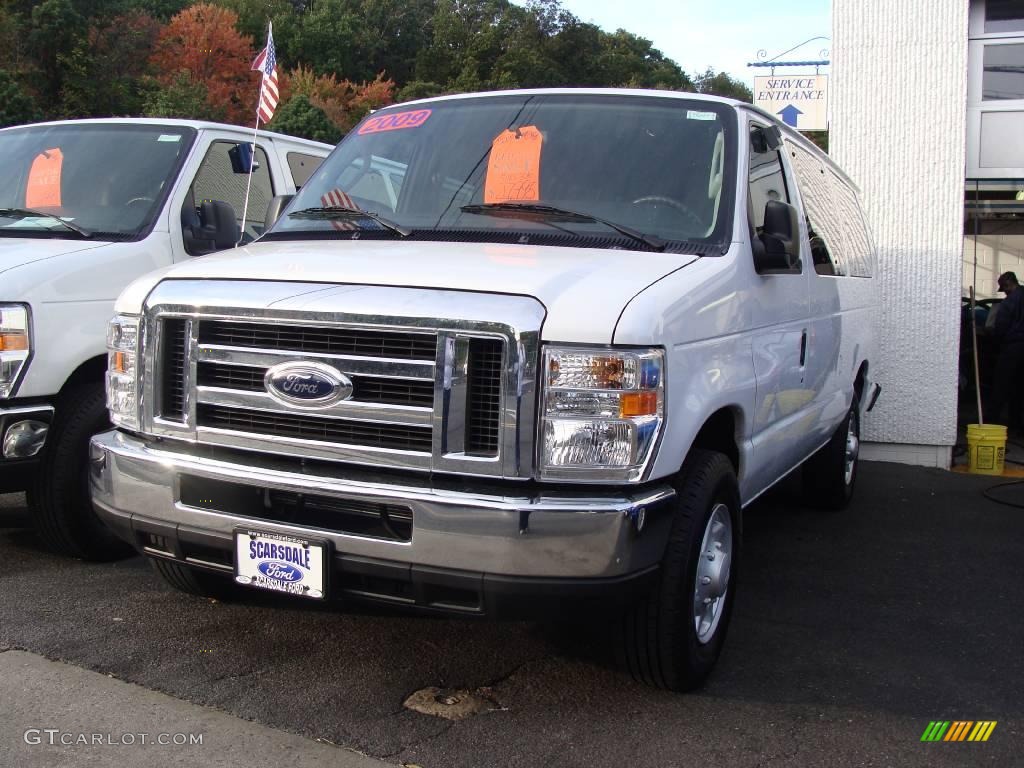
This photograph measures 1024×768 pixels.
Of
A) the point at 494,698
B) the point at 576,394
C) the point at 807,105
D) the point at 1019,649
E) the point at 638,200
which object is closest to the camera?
the point at 576,394

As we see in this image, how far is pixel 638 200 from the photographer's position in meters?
3.95

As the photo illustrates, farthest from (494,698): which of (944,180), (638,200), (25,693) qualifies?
(944,180)

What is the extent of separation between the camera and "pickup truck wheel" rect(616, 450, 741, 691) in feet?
10.8

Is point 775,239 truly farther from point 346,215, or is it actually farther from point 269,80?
point 269,80

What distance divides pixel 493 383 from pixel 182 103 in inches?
1191

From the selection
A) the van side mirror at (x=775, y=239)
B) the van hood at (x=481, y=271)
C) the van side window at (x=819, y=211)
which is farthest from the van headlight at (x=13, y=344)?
the van side window at (x=819, y=211)

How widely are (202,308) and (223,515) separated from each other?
0.68 meters

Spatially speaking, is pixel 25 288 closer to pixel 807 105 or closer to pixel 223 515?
pixel 223 515

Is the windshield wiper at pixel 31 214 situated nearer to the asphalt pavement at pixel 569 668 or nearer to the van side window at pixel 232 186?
the van side window at pixel 232 186

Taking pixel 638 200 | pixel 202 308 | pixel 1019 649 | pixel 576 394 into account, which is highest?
pixel 638 200

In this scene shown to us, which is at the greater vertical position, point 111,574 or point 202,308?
point 202,308

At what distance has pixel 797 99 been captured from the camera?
11719 mm

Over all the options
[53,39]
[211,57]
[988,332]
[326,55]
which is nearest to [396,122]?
[988,332]

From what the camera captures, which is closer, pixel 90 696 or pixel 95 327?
pixel 90 696
